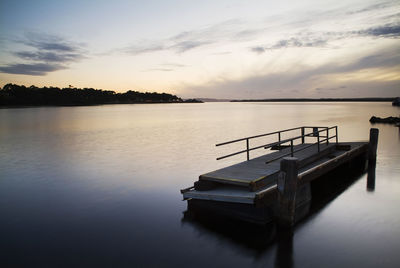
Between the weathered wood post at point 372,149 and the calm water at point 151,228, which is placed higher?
the weathered wood post at point 372,149

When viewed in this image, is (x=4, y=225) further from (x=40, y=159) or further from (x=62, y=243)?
(x=40, y=159)

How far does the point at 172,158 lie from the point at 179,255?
15.8 m

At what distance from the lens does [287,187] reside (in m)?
8.86

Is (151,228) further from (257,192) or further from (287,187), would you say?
(287,187)

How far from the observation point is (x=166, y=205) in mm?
12516

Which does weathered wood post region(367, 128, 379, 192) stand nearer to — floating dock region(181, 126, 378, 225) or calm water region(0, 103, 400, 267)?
calm water region(0, 103, 400, 267)

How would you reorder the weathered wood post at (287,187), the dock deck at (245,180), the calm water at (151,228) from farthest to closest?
the dock deck at (245,180) → the weathered wood post at (287,187) → the calm water at (151,228)

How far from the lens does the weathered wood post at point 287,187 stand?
28.8 ft

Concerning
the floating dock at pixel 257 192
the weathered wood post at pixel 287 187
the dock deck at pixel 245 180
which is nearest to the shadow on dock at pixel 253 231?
the floating dock at pixel 257 192

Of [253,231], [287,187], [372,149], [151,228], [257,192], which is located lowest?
[151,228]

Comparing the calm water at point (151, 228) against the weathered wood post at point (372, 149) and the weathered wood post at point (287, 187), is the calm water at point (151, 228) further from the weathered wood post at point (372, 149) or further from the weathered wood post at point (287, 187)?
the weathered wood post at point (287, 187)

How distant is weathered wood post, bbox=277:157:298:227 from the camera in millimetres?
8781

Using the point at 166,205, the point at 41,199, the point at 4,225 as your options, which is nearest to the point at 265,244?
the point at 166,205

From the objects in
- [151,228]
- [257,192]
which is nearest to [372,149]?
[257,192]
